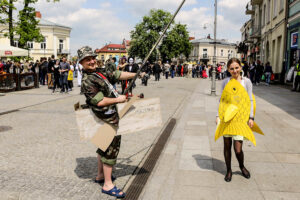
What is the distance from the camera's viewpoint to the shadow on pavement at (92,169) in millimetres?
4250

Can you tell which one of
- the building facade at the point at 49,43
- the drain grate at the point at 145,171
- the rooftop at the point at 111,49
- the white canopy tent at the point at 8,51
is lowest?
the drain grate at the point at 145,171

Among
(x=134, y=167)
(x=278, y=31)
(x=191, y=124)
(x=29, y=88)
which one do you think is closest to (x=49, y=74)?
(x=29, y=88)

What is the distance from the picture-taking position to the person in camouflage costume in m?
3.34

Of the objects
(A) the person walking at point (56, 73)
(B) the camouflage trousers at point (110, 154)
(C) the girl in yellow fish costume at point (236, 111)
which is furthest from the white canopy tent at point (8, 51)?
(C) the girl in yellow fish costume at point (236, 111)

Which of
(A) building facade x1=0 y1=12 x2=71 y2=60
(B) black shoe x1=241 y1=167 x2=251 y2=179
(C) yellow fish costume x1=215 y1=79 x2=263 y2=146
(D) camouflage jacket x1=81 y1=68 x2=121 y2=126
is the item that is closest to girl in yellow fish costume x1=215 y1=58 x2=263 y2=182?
(C) yellow fish costume x1=215 y1=79 x2=263 y2=146

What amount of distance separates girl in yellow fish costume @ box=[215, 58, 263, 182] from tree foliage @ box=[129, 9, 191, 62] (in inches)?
2432

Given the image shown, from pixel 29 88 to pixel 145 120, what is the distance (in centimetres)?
1626

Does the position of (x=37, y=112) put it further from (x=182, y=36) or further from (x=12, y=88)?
(x=182, y=36)

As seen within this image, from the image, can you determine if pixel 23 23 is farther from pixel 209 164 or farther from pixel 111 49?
pixel 111 49

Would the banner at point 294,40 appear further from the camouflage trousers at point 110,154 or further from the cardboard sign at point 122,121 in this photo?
A: the camouflage trousers at point 110,154

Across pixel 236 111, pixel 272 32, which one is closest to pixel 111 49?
pixel 272 32

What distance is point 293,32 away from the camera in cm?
2089

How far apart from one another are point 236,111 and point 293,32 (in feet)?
64.4

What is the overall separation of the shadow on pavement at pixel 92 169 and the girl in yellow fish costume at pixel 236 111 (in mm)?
1323
